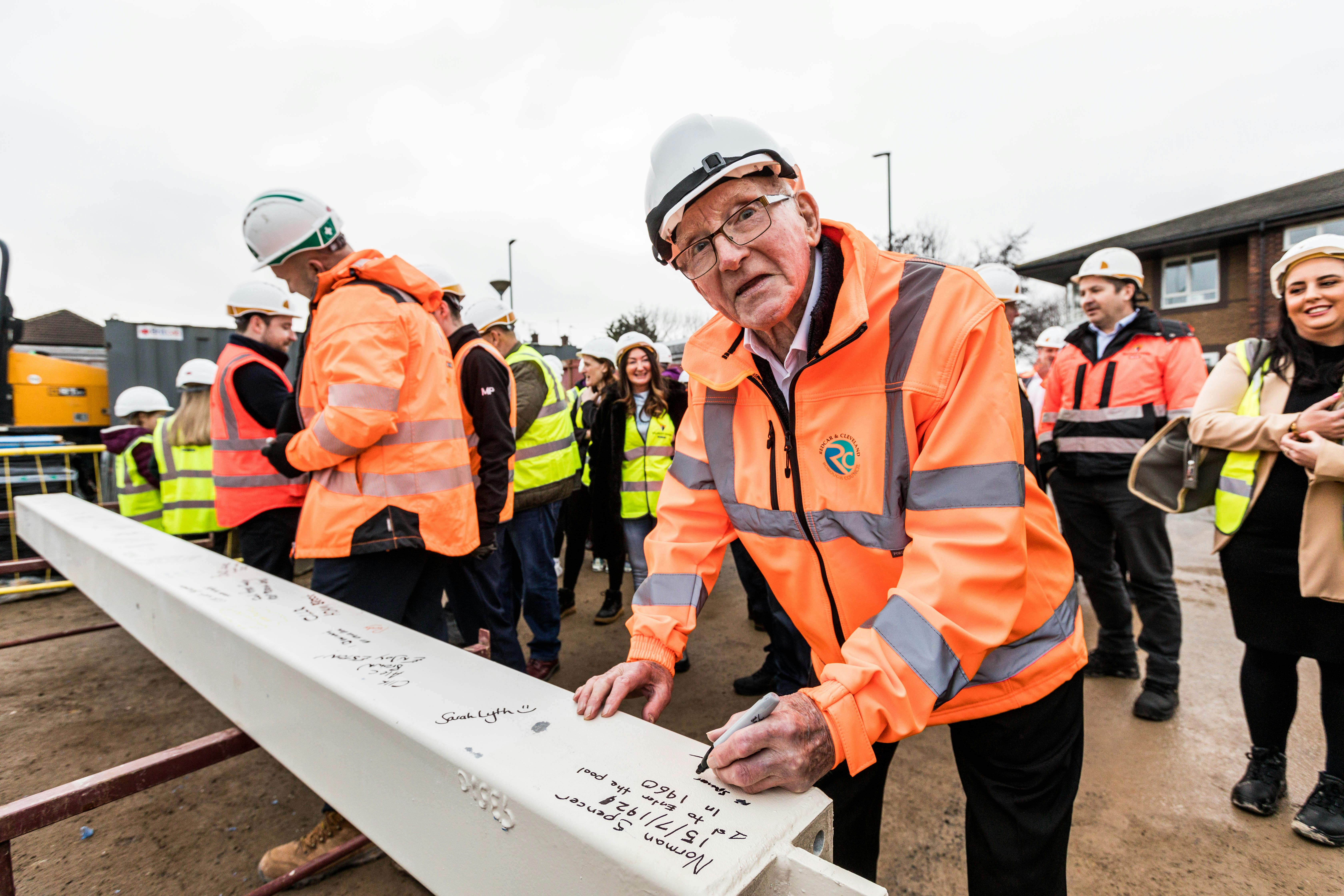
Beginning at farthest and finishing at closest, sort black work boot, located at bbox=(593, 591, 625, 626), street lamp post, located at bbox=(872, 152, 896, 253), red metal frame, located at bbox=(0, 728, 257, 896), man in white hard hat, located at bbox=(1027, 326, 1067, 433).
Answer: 1. street lamp post, located at bbox=(872, 152, 896, 253)
2. man in white hard hat, located at bbox=(1027, 326, 1067, 433)
3. black work boot, located at bbox=(593, 591, 625, 626)
4. red metal frame, located at bbox=(0, 728, 257, 896)

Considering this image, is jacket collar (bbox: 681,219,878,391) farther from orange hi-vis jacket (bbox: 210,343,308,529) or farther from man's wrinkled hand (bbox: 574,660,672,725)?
orange hi-vis jacket (bbox: 210,343,308,529)

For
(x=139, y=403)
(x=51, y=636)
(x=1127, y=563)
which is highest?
(x=139, y=403)

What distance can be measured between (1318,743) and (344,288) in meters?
4.64

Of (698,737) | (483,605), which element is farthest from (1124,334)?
(483,605)

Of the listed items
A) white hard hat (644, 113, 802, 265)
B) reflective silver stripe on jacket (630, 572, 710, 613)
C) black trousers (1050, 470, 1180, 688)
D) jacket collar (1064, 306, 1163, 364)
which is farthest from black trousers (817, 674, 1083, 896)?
jacket collar (1064, 306, 1163, 364)

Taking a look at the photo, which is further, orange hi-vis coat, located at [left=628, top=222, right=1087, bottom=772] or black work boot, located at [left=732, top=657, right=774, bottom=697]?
black work boot, located at [left=732, top=657, right=774, bottom=697]

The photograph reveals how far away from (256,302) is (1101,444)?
4663 mm

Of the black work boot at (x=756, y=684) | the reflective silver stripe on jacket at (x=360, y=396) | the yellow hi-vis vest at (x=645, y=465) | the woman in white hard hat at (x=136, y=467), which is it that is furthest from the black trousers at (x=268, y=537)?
the black work boot at (x=756, y=684)

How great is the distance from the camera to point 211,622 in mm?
1801

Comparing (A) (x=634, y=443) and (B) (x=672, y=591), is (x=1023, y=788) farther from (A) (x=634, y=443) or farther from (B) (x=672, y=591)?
(A) (x=634, y=443)

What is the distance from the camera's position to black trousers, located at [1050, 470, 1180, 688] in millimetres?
3299

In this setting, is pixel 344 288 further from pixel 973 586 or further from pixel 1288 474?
pixel 1288 474

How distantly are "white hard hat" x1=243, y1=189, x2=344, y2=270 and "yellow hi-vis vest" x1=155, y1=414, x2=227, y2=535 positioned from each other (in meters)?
2.35

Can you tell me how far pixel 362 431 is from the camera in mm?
2139
